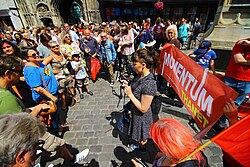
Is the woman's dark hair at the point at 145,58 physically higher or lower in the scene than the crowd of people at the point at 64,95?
higher

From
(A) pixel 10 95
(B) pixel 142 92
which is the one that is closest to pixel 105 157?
(B) pixel 142 92

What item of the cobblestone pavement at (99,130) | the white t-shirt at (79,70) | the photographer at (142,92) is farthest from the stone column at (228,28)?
the white t-shirt at (79,70)

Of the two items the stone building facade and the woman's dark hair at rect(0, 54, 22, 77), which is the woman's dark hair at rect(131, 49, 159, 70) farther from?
the stone building facade

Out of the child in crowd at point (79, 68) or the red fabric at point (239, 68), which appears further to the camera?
the child in crowd at point (79, 68)

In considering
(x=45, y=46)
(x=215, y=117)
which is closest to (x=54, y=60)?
(x=45, y=46)

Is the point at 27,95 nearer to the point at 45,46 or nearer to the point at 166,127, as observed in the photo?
the point at 45,46

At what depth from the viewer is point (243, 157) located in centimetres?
109

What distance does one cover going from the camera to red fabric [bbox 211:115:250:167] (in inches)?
37.5

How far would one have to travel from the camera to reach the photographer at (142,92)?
78.6 inches

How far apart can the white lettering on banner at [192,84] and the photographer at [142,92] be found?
411 millimetres

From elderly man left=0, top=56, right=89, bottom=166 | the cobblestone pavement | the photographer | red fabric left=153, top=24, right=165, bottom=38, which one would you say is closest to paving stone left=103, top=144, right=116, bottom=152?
the cobblestone pavement

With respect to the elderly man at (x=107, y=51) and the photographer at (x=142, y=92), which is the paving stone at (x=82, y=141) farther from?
the elderly man at (x=107, y=51)

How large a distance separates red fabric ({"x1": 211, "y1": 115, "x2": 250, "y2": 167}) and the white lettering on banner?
467 millimetres

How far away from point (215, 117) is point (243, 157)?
397 millimetres
